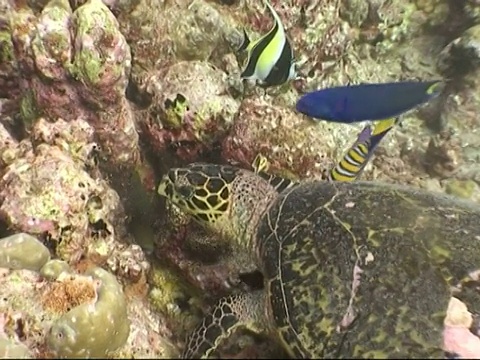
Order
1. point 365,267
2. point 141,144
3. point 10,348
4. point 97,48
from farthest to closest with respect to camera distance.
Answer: point 141,144 < point 97,48 < point 365,267 < point 10,348

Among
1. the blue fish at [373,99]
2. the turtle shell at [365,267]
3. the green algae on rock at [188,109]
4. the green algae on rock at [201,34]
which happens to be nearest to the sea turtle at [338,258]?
the turtle shell at [365,267]

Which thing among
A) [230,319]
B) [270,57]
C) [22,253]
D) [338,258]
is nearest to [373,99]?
[338,258]

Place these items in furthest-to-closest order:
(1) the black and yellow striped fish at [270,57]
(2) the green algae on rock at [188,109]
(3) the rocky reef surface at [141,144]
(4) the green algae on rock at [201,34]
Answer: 1. (4) the green algae on rock at [201,34]
2. (2) the green algae on rock at [188,109]
3. (1) the black and yellow striped fish at [270,57]
4. (3) the rocky reef surface at [141,144]

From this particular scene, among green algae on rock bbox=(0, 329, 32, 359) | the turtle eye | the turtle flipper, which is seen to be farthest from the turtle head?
green algae on rock bbox=(0, 329, 32, 359)

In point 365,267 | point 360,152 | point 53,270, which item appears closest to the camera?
point 365,267

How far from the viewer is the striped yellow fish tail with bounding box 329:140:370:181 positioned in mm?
2730

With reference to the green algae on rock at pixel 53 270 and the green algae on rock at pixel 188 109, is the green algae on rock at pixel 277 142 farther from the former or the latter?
the green algae on rock at pixel 53 270

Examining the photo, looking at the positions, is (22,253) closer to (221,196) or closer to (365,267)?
(221,196)

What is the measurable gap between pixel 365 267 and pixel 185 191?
1.12m

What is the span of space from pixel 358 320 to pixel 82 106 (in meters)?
2.14

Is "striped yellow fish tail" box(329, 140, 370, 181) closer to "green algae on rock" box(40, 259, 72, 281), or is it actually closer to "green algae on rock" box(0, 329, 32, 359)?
"green algae on rock" box(40, 259, 72, 281)

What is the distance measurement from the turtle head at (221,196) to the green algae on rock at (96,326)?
761mm

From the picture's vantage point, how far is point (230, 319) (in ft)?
8.09

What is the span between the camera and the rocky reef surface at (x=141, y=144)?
216 cm
